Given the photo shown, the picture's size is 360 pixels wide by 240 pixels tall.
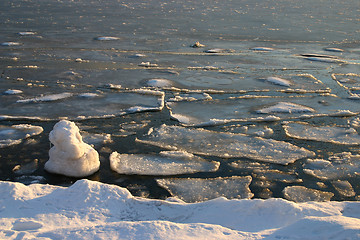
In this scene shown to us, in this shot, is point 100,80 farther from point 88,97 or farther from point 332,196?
point 332,196

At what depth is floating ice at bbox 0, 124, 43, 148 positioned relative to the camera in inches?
222

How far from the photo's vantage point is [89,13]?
20031 mm

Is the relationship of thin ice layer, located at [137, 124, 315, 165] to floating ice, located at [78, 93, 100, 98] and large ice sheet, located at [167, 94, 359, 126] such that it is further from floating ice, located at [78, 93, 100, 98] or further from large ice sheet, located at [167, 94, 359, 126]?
floating ice, located at [78, 93, 100, 98]

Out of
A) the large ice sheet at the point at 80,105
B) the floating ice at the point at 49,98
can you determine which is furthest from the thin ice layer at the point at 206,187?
the floating ice at the point at 49,98

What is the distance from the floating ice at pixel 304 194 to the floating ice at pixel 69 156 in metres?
2.21

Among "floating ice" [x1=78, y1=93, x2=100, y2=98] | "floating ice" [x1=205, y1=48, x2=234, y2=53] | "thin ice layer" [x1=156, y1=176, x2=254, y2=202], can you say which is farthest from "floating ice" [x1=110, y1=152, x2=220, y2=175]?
"floating ice" [x1=205, y1=48, x2=234, y2=53]

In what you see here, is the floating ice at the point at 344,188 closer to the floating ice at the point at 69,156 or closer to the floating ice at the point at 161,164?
the floating ice at the point at 161,164

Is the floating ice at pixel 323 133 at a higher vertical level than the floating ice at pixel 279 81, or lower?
higher

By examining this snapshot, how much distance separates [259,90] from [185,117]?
2.12 metres

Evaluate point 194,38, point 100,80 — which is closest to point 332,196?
point 100,80

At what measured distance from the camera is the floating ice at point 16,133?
18.5 feet

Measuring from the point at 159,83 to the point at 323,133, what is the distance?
3498 mm

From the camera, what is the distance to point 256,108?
7180mm

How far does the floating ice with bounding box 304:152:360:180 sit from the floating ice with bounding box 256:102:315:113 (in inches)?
66.1
